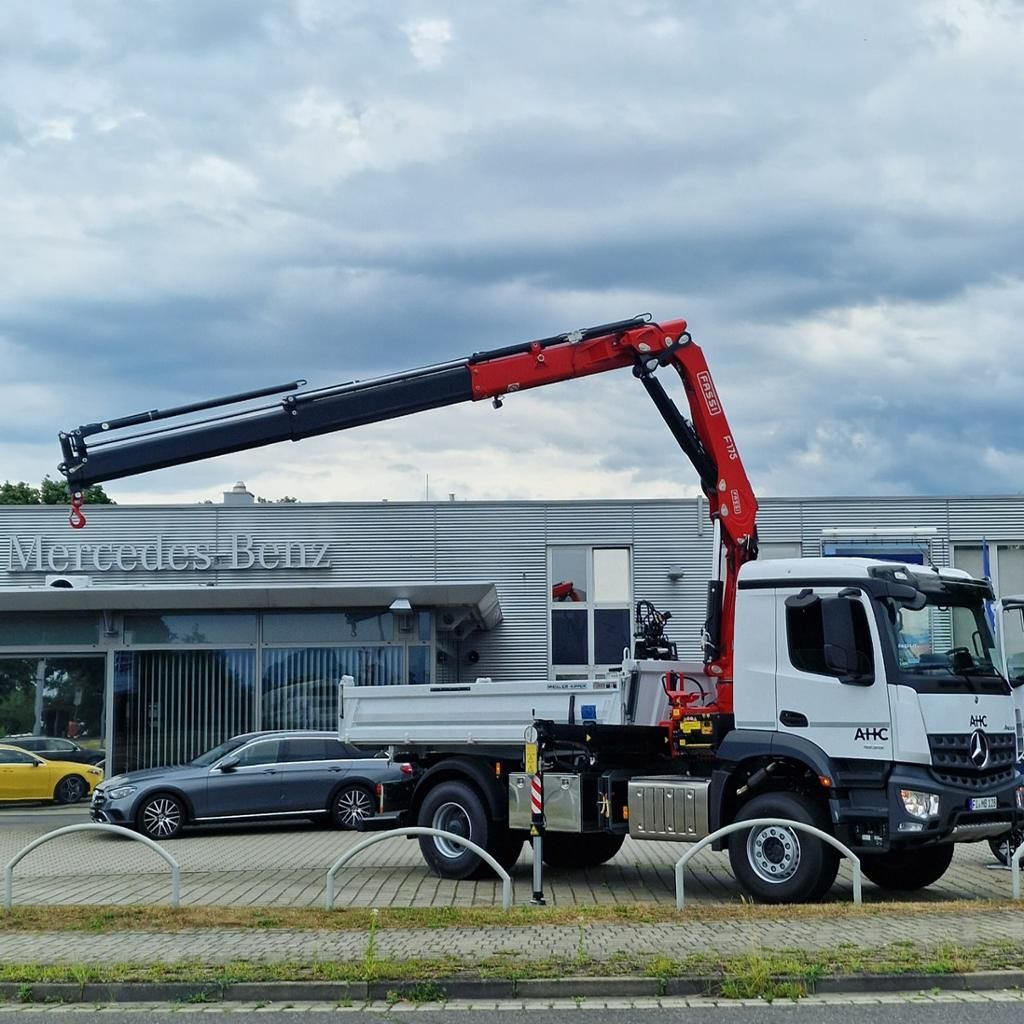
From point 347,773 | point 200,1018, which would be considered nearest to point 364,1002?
point 200,1018

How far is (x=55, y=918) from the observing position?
11.4 meters

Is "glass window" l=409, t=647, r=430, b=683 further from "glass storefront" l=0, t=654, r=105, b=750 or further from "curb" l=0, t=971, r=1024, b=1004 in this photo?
"curb" l=0, t=971, r=1024, b=1004

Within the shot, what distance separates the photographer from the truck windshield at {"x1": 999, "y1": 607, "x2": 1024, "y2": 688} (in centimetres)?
1590

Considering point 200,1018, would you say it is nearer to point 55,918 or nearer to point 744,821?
point 55,918

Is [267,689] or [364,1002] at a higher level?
[267,689]

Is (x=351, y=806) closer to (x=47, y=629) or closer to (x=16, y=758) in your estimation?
(x=16, y=758)

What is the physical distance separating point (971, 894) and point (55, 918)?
8.13 metres

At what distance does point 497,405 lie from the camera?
649 inches

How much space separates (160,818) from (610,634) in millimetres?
12239

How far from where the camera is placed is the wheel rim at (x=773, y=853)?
11898 millimetres

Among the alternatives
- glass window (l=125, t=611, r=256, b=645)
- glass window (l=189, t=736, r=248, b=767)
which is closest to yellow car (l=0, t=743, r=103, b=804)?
glass window (l=125, t=611, r=256, b=645)

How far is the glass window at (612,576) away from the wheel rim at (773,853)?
1786cm

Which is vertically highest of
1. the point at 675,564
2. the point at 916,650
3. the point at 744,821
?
the point at 675,564

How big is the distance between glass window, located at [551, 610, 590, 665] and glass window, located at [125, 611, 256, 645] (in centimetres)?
665
